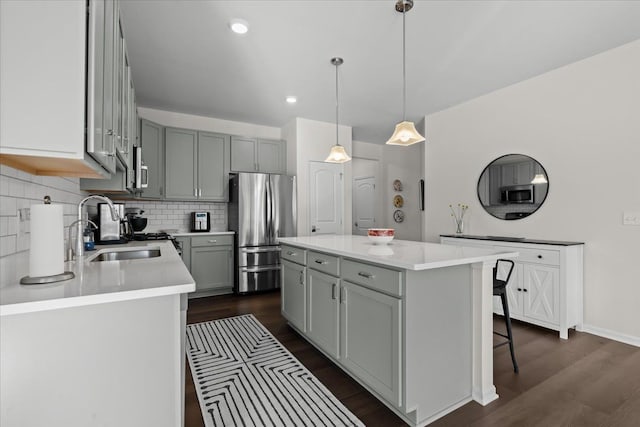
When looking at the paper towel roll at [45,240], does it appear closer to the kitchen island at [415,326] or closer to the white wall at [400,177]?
the kitchen island at [415,326]

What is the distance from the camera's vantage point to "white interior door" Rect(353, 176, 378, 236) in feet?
22.7

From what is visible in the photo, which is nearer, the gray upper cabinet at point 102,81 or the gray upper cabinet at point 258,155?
the gray upper cabinet at point 102,81

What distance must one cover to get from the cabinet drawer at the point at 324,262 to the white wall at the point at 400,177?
4090 mm

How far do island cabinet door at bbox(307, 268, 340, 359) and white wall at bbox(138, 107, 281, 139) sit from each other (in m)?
3.38

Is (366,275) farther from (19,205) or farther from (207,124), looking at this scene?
(207,124)

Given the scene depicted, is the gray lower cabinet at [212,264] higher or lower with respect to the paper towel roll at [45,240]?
lower

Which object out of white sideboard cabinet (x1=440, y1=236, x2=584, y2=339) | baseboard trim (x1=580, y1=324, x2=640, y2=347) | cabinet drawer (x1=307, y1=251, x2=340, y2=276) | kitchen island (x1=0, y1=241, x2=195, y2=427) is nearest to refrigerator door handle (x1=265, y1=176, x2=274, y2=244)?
cabinet drawer (x1=307, y1=251, x2=340, y2=276)

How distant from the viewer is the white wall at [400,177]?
6191mm

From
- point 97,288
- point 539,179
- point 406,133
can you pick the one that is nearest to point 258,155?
point 406,133

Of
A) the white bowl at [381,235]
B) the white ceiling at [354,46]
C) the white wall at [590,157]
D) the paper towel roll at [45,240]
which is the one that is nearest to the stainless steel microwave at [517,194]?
the white wall at [590,157]

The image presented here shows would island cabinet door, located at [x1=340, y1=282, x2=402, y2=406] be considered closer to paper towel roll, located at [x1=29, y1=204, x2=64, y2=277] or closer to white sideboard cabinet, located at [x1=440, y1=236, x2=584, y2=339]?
paper towel roll, located at [x1=29, y1=204, x2=64, y2=277]

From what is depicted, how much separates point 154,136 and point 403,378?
415cm

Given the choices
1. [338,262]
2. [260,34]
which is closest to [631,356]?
[338,262]

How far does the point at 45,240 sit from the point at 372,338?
1672mm
